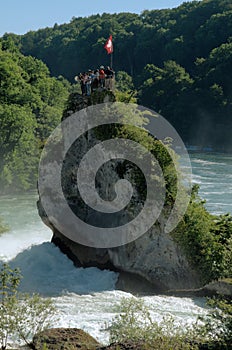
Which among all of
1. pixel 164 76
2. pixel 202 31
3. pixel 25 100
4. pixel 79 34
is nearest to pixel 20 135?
pixel 25 100

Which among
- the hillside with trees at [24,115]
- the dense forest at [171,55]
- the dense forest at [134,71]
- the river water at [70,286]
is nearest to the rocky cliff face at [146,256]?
the river water at [70,286]

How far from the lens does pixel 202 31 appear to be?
10500 centimetres

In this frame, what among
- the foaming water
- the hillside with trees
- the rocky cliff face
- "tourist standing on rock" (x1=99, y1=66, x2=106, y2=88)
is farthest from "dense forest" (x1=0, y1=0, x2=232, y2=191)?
the foaming water

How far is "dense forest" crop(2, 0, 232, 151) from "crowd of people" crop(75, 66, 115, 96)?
2240 inches

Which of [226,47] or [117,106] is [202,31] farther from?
[117,106]

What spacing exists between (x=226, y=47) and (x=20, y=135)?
49422 mm

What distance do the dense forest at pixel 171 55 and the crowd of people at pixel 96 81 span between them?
56900 millimetres

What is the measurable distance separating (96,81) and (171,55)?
8654cm

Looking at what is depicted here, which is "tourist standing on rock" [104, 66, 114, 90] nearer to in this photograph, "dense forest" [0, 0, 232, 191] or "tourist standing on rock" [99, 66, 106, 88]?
"tourist standing on rock" [99, 66, 106, 88]

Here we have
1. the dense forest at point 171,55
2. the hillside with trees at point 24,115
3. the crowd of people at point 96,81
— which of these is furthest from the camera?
the dense forest at point 171,55

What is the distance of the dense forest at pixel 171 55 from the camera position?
89.2 m

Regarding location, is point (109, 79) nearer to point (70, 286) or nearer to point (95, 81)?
→ point (95, 81)

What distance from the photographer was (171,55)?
109m

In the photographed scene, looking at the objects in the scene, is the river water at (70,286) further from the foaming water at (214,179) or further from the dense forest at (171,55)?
the dense forest at (171,55)
